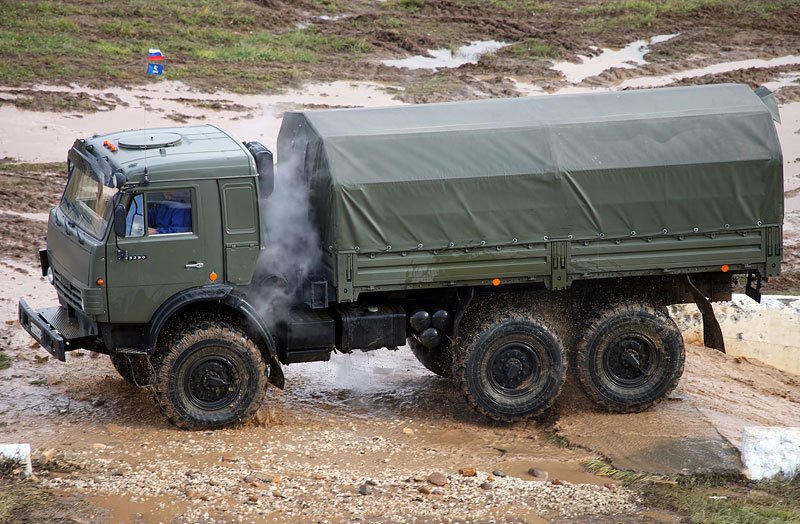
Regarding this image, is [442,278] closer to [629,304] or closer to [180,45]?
[629,304]

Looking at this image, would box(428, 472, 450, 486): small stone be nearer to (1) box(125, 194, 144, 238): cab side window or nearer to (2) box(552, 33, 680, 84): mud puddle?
(1) box(125, 194, 144, 238): cab side window

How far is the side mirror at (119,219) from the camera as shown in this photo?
9938 mm

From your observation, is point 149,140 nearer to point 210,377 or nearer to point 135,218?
point 135,218

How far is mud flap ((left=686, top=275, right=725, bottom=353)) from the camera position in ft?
37.7

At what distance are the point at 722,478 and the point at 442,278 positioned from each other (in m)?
3.00

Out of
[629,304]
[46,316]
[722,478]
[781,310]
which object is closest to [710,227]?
[629,304]

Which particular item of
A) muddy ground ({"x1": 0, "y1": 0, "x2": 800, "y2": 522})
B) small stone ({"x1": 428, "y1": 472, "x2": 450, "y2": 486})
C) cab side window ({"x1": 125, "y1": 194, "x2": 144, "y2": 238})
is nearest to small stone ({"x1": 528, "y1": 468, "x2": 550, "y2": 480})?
muddy ground ({"x1": 0, "y1": 0, "x2": 800, "y2": 522})

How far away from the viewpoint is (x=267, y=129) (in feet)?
72.8

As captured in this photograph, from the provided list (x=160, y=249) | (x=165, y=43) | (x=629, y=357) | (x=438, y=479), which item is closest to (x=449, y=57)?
(x=165, y=43)

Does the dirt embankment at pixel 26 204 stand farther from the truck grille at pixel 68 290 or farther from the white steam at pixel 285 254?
the white steam at pixel 285 254

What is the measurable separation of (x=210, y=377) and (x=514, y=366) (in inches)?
113

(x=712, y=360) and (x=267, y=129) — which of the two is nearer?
(x=712, y=360)

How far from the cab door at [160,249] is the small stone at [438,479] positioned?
2616 millimetres

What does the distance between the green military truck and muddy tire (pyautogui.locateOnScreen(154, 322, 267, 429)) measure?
0.7 inches
